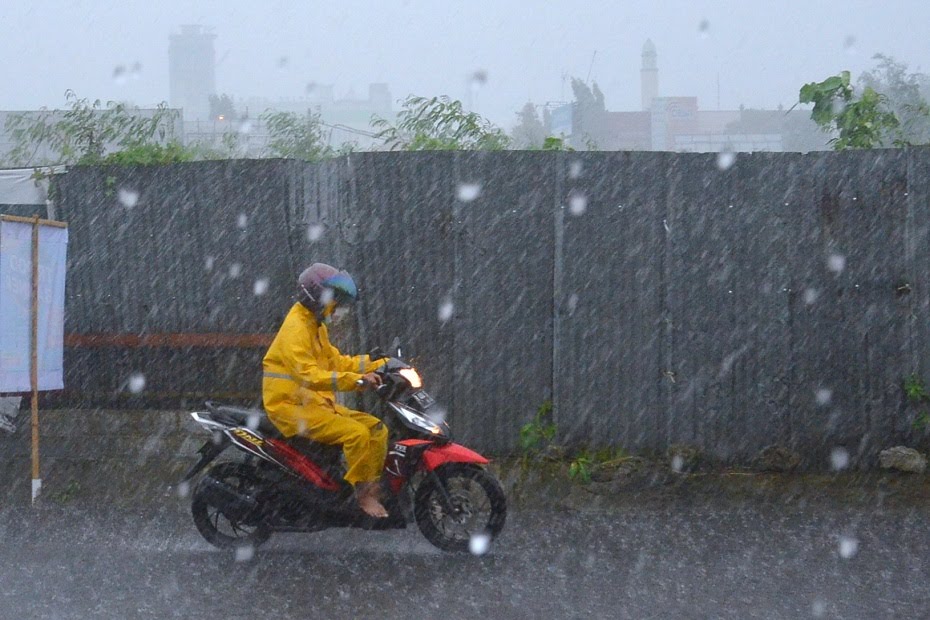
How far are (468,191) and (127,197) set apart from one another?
2.88 metres

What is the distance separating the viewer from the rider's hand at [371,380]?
6.25 m

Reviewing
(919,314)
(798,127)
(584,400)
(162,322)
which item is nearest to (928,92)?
(798,127)

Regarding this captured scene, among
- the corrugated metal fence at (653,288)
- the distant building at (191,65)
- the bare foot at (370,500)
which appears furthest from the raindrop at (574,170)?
Result: the distant building at (191,65)

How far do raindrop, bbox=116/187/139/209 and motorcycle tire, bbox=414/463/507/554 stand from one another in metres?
4.05

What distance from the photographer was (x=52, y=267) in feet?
27.4

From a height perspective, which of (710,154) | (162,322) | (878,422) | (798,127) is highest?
(798,127)

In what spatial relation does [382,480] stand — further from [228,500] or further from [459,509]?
[228,500]

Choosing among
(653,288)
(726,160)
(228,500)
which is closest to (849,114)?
(726,160)

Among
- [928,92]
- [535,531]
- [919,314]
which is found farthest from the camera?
[928,92]

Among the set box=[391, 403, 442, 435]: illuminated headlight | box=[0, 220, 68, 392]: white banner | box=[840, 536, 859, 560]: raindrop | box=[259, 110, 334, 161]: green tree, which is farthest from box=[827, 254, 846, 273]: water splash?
box=[0, 220, 68, 392]: white banner

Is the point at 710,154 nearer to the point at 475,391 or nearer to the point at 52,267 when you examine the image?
the point at 475,391

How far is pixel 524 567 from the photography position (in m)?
6.16

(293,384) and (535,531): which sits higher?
(293,384)

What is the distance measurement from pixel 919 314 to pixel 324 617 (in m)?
5.17
